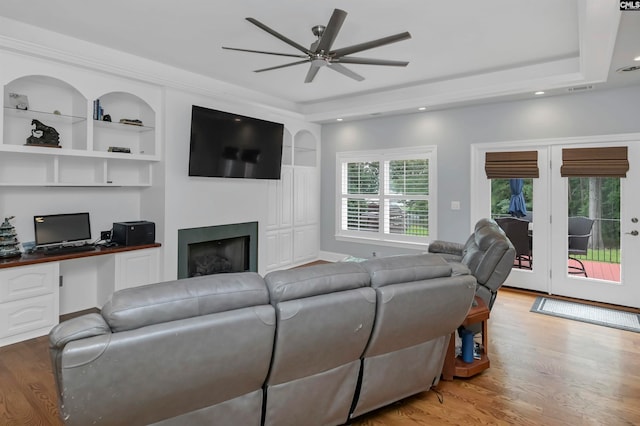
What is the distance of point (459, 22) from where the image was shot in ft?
10.4

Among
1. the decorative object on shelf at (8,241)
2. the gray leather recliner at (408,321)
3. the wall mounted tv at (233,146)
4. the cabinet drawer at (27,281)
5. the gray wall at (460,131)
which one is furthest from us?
the wall mounted tv at (233,146)

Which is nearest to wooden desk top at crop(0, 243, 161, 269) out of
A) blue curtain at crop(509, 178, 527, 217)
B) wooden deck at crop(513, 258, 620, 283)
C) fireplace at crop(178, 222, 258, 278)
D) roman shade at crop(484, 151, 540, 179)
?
fireplace at crop(178, 222, 258, 278)

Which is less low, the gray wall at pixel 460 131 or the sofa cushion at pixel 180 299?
the gray wall at pixel 460 131

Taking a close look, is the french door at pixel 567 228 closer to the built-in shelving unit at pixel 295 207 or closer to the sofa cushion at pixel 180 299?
the built-in shelving unit at pixel 295 207

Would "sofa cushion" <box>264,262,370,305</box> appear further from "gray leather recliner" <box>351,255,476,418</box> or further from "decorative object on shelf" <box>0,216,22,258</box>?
"decorative object on shelf" <box>0,216,22,258</box>

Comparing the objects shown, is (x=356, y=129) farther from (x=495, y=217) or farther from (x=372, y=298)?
(x=372, y=298)

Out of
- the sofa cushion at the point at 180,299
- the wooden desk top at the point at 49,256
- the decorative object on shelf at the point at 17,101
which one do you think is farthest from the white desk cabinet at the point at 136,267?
the sofa cushion at the point at 180,299

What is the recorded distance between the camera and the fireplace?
448 centimetres

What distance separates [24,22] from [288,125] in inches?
139

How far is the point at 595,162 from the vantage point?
431 centimetres

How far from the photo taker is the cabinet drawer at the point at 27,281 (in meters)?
3.13

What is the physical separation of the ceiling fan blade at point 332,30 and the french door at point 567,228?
127 inches

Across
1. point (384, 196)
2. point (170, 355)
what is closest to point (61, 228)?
point (170, 355)

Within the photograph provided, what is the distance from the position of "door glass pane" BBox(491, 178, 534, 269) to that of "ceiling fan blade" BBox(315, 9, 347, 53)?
11.1 feet
